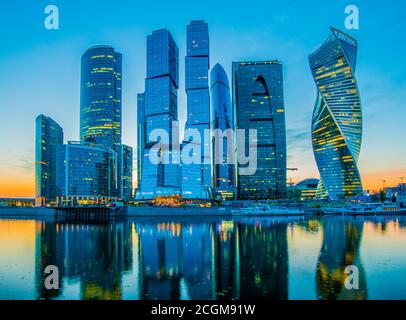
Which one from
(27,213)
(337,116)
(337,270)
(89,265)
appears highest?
(337,116)

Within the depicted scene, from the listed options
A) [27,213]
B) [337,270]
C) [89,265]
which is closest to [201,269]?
[89,265]

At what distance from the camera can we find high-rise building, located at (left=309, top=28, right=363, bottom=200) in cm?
16538

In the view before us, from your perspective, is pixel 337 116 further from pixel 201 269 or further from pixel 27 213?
pixel 201 269

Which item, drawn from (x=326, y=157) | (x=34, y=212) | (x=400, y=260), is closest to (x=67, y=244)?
(x=400, y=260)

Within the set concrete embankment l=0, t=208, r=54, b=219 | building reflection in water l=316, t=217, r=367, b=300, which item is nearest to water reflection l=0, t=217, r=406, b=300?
building reflection in water l=316, t=217, r=367, b=300

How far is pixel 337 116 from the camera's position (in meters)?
165

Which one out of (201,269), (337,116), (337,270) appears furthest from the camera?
(337,116)

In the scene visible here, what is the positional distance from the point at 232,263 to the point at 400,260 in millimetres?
17511

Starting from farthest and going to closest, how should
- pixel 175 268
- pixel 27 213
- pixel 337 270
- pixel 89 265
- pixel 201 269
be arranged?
pixel 27 213 → pixel 89 265 → pixel 175 268 → pixel 201 269 → pixel 337 270

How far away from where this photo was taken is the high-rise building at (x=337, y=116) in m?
165

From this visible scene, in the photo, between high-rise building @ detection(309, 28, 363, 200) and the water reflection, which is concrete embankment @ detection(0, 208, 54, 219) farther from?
high-rise building @ detection(309, 28, 363, 200)

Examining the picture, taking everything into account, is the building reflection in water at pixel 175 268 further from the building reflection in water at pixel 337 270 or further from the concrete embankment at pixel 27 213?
the concrete embankment at pixel 27 213

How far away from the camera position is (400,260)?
115ft
